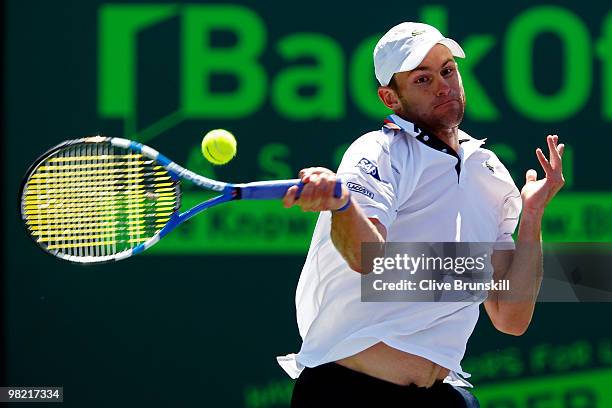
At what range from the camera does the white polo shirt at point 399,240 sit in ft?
9.57

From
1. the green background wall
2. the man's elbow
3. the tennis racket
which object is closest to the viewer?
the tennis racket

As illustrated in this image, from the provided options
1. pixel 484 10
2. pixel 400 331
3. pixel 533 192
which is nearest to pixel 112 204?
pixel 400 331

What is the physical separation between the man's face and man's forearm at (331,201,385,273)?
46 cm

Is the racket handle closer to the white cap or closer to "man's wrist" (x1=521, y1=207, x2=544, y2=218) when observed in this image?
the white cap

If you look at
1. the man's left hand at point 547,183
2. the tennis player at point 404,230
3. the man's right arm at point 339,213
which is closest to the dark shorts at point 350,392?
the tennis player at point 404,230

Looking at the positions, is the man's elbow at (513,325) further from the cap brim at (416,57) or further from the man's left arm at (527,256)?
the cap brim at (416,57)

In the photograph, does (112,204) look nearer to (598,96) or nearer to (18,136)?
(18,136)

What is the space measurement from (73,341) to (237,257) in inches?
32.7

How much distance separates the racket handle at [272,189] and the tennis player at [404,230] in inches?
6.0

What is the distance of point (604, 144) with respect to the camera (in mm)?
5191

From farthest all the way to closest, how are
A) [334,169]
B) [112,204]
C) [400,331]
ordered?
[334,169] → [112,204] → [400,331]

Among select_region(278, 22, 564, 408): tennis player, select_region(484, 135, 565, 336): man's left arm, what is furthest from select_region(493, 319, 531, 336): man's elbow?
select_region(278, 22, 564, 408): tennis player

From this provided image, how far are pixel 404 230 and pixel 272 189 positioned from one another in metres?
0.40

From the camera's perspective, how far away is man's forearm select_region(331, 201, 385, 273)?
2678mm
